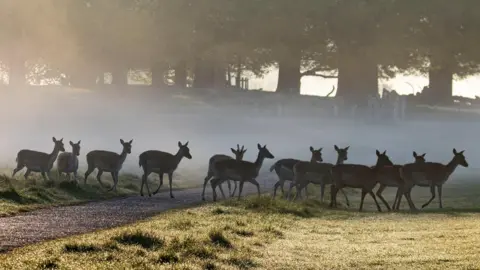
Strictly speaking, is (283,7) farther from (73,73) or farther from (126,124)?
(73,73)

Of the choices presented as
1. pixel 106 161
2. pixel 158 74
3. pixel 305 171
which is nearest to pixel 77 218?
pixel 305 171

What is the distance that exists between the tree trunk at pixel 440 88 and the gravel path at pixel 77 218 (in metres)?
47.3

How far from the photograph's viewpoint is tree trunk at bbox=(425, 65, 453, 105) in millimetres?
74562

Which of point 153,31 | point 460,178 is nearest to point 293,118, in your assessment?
point 153,31

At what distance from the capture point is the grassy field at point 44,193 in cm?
2404

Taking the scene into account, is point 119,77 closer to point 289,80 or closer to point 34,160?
point 289,80

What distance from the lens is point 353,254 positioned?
53.5ft

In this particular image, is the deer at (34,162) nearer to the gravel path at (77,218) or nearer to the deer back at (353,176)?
the gravel path at (77,218)

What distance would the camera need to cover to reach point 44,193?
26578 mm

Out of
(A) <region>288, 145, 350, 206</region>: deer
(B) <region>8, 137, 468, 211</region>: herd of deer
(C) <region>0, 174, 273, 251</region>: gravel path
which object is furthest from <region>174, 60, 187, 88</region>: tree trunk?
(C) <region>0, 174, 273, 251</region>: gravel path

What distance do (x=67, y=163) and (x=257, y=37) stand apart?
34915 millimetres

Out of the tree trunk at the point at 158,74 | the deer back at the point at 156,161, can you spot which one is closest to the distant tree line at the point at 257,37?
the tree trunk at the point at 158,74

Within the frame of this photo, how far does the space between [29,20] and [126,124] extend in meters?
12.5

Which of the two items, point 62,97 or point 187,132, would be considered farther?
point 62,97
